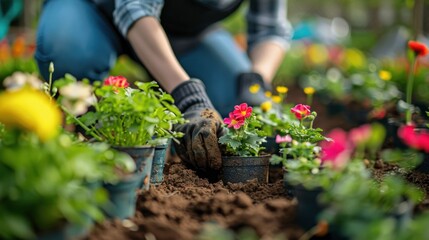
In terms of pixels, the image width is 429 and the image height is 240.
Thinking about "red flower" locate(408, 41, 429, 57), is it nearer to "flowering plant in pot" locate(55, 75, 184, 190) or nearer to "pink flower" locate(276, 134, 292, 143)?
"pink flower" locate(276, 134, 292, 143)

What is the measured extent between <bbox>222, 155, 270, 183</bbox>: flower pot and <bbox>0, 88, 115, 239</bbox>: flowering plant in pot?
93 centimetres

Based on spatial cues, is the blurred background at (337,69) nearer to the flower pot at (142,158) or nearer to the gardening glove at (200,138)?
the gardening glove at (200,138)

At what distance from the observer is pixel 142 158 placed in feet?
5.42

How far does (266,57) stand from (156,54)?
3.05ft

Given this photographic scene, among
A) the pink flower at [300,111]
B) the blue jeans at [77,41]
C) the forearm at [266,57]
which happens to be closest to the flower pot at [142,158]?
the pink flower at [300,111]

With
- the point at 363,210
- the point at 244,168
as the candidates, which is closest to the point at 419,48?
the point at 244,168

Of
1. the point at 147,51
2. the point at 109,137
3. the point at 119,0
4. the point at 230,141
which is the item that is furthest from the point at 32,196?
the point at 119,0

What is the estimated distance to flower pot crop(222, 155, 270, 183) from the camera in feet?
6.78

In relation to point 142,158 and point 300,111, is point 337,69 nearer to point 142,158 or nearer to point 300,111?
point 300,111

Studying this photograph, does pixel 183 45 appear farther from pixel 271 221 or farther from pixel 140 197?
pixel 271 221

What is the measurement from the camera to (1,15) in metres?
3.78

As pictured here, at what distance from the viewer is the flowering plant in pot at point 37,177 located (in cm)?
109

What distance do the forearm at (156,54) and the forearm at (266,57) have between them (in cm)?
77

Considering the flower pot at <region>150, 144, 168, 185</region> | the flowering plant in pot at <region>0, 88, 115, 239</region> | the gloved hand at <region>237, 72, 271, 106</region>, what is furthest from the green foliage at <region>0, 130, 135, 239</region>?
the gloved hand at <region>237, 72, 271, 106</region>
